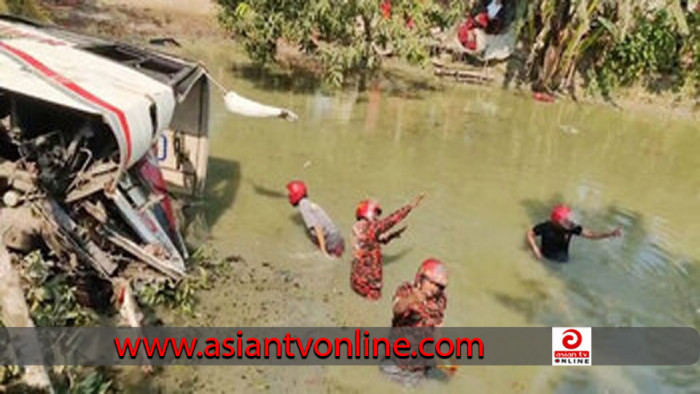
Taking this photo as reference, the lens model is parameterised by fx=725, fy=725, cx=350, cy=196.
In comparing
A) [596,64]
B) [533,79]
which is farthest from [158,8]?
[596,64]

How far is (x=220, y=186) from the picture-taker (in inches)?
464

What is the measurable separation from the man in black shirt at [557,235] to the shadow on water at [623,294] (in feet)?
0.53

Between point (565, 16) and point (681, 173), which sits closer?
point (681, 173)

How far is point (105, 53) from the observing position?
31.2 ft

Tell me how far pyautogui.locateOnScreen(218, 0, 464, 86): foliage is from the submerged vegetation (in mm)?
23

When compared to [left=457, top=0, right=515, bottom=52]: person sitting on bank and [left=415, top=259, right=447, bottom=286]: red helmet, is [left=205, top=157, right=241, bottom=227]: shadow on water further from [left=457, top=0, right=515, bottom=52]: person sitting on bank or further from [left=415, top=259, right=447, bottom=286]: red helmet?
[left=457, top=0, right=515, bottom=52]: person sitting on bank

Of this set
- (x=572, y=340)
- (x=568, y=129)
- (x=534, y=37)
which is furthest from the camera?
(x=534, y=37)

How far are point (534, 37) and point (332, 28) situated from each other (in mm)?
7441

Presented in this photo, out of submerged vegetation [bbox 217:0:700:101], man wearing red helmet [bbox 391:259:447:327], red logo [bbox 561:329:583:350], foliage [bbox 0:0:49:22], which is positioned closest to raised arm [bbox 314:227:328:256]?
man wearing red helmet [bbox 391:259:447:327]

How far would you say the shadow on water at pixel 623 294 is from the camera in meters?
8.38

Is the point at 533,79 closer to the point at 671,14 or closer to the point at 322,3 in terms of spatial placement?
the point at 671,14

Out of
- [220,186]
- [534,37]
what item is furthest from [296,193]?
[534,37]

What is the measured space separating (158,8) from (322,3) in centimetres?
943

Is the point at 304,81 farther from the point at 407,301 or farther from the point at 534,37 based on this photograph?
the point at 407,301
